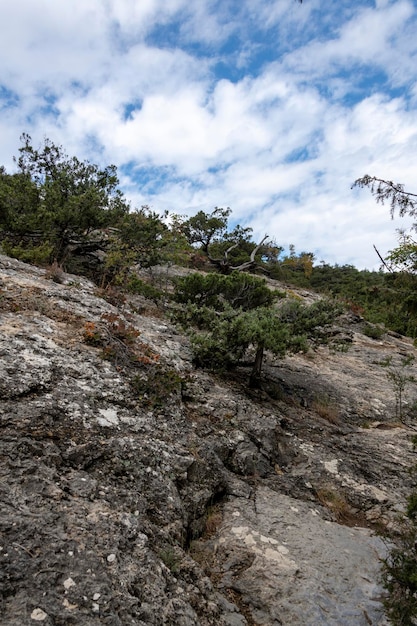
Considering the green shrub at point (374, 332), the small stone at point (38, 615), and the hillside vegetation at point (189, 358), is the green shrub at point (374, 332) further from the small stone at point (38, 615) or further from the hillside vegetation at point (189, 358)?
the small stone at point (38, 615)

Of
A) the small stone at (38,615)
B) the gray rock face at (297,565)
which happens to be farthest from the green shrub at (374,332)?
the small stone at (38,615)

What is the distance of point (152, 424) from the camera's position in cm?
536

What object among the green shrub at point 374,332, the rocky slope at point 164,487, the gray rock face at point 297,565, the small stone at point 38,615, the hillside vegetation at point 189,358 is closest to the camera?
the small stone at point 38,615

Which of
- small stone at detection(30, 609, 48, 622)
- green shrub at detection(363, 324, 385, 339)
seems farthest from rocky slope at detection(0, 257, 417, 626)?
green shrub at detection(363, 324, 385, 339)

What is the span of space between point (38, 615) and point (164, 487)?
205 centimetres

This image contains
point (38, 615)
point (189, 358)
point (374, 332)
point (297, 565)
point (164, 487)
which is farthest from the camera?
point (374, 332)

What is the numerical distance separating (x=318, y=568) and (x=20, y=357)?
4539 millimetres

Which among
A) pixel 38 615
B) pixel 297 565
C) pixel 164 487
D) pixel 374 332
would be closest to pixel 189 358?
pixel 164 487

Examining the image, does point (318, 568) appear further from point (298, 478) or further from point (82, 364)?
point (82, 364)

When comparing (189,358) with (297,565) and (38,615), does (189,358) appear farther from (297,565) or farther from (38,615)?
(38,615)

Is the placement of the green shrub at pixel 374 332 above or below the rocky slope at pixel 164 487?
above

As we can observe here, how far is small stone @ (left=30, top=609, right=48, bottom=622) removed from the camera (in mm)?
2385

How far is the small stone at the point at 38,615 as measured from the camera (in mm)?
2385

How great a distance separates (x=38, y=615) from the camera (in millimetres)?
2408
